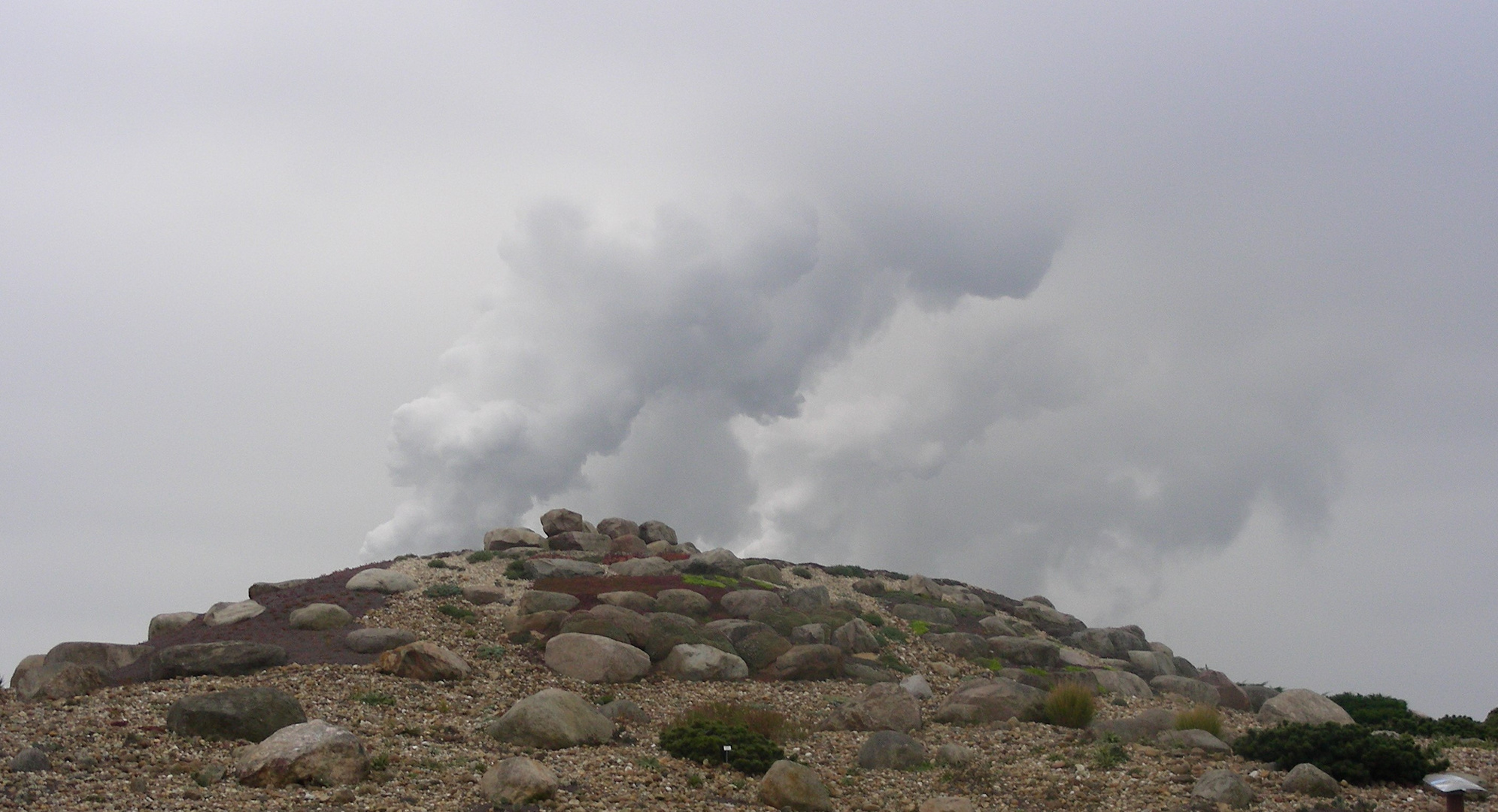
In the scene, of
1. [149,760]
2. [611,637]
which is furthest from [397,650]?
[149,760]

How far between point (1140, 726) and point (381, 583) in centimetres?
1915

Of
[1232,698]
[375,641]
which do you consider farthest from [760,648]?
[1232,698]

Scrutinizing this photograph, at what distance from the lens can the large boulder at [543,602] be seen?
85.8 feet

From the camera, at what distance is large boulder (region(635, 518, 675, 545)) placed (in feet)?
135

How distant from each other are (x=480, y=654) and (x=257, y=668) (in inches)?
174

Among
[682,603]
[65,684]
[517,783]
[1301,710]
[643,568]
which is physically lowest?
[517,783]

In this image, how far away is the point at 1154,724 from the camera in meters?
19.7

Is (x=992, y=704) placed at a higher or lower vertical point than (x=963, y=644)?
lower

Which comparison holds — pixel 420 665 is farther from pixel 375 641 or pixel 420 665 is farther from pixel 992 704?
pixel 992 704

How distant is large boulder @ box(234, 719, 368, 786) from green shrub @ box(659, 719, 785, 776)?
4.85m

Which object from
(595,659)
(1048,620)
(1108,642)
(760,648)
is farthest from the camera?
(1048,620)

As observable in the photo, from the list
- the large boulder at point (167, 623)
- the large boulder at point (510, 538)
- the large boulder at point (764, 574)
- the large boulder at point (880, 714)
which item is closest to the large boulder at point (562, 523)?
the large boulder at point (510, 538)

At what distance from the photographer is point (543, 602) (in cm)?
2627

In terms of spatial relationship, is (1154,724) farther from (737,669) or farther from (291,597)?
(291,597)
